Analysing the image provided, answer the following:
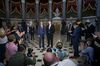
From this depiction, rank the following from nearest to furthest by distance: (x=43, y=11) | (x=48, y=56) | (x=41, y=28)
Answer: (x=48, y=56) < (x=41, y=28) < (x=43, y=11)

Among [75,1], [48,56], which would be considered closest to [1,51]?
[48,56]

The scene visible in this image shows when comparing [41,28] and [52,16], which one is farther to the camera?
[52,16]

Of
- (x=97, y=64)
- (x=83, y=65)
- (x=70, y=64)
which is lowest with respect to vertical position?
(x=97, y=64)

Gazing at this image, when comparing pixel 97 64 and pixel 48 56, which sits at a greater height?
pixel 48 56

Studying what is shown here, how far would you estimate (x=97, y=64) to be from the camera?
7.87 meters

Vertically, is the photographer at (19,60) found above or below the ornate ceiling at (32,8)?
below

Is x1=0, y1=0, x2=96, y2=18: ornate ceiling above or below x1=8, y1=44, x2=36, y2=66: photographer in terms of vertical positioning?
above

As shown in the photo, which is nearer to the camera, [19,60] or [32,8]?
[19,60]

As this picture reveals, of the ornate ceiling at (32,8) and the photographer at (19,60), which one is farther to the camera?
the ornate ceiling at (32,8)

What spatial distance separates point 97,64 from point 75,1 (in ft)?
52.0

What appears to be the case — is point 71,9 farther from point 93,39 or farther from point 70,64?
point 70,64

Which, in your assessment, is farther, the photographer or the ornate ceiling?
the ornate ceiling

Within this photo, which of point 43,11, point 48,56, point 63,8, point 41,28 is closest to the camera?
point 48,56

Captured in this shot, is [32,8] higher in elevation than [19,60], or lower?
higher
